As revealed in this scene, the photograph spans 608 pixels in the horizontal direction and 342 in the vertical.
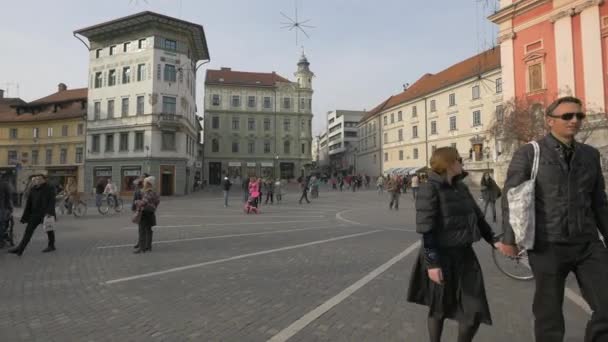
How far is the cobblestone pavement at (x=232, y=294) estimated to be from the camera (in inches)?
167

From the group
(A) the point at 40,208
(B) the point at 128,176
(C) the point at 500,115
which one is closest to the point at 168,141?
(B) the point at 128,176

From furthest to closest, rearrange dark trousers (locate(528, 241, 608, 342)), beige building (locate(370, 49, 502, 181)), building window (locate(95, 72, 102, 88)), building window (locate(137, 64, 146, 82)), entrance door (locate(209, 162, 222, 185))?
entrance door (locate(209, 162, 222, 185)) < beige building (locate(370, 49, 502, 181)) < building window (locate(95, 72, 102, 88)) < building window (locate(137, 64, 146, 82)) < dark trousers (locate(528, 241, 608, 342))

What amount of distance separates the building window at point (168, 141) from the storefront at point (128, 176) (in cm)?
375

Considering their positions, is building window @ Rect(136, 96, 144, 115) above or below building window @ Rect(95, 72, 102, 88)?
below

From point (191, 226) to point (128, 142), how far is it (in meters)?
31.0

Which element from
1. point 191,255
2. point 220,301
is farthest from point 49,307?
point 191,255

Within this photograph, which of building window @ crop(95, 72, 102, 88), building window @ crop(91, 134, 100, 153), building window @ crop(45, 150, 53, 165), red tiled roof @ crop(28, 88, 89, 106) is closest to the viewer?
building window @ crop(91, 134, 100, 153)

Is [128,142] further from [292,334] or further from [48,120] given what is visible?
[292,334]

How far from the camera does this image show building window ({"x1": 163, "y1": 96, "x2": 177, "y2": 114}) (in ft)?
134

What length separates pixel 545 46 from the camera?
32250mm

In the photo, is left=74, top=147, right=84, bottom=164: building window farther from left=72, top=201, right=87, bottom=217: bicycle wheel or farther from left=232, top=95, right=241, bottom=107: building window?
left=72, top=201, right=87, bottom=217: bicycle wheel

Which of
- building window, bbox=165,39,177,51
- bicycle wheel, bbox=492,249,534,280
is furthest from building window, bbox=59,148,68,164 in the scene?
bicycle wheel, bbox=492,249,534,280

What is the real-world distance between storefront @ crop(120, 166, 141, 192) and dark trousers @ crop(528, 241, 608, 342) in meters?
41.9

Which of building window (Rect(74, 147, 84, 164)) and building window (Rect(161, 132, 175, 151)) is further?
building window (Rect(74, 147, 84, 164))
